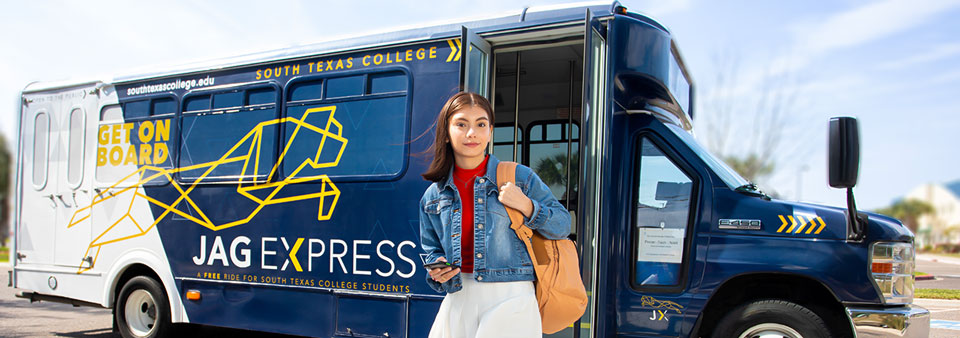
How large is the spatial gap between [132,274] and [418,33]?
155 inches

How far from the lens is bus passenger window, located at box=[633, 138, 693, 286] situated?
4.58 m

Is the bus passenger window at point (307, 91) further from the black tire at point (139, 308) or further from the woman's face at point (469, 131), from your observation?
the woman's face at point (469, 131)

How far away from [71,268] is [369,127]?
395 cm

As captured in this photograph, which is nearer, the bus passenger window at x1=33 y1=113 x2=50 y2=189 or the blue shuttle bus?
the blue shuttle bus

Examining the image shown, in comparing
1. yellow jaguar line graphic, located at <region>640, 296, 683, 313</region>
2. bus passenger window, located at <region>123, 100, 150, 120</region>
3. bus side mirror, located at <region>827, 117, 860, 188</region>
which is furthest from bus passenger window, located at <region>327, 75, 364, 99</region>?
bus side mirror, located at <region>827, 117, 860, 188</region>

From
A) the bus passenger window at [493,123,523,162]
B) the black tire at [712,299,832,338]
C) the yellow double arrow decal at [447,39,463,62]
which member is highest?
the yellow double arrow decal at [447,39,463,62]

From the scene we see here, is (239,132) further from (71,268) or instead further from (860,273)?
(860,273)

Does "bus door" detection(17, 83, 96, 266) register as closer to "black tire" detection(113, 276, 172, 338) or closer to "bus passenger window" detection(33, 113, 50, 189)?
"bus passenger window" detection(33, 113, 50, 189)

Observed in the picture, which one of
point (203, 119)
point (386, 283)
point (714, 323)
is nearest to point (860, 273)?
point (714, 323)

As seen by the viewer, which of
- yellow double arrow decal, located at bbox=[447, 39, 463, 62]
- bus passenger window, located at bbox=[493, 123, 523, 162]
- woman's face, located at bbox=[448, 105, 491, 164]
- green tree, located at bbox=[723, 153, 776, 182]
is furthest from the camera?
green tree, located at bbox=[723, 153, 776, 182]

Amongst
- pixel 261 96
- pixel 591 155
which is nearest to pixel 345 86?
pixel 261 96

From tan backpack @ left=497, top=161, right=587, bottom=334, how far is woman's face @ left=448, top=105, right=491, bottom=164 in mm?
131

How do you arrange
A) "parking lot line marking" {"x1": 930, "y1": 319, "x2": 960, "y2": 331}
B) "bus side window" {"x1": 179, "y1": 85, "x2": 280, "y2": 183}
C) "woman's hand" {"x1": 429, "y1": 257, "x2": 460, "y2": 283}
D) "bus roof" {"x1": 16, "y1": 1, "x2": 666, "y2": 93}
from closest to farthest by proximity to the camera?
"woman's hand" {"x1": 429, "y1": 257, "x2": 460, "y2": 283} → "bus roof" {"x1": 16, "y1": 1, "x2": 666, "y2": 93} → "bus side window" {"x1": 179, "y1": 85, "x2": 280, "y2": 183} → "parking lot line marking" {"x1": 930, "y1": 319, "x2": 960, "y2": 331}

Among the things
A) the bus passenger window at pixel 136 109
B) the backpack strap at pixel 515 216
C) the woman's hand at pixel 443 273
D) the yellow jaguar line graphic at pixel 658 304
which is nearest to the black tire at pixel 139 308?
the bus passenger window at pixel 136 109
